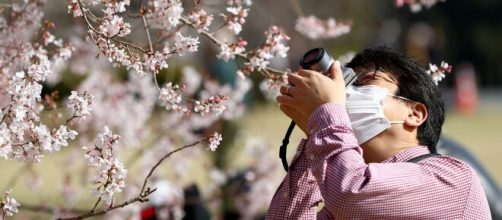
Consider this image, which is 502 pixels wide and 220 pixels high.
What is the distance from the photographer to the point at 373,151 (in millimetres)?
2707

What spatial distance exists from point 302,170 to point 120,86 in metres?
3.97

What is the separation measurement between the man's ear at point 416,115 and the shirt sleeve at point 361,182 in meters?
0.20

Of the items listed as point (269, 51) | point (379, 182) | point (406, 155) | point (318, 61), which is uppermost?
point (269, 51)

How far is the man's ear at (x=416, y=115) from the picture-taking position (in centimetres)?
273

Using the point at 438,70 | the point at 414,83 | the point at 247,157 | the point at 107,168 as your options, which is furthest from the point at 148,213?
the point at 247,157

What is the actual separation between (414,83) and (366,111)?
0.18m

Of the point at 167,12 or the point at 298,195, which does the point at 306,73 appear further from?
the point at 167,12

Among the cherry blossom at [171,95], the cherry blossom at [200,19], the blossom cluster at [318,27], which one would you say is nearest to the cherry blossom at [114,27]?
the cherry blossom at [171,95]

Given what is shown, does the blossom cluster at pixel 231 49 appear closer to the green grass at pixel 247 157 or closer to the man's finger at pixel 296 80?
the man's finger at pixel 296 80

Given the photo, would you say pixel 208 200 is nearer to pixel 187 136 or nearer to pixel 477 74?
pixel 187 136

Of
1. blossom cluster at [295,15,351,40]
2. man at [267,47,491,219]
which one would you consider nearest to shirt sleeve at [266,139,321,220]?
man at [267,47,491,219]

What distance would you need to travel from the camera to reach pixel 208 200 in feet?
18.4

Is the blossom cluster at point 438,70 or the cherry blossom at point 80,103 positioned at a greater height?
the blossom cluster at point 438,70

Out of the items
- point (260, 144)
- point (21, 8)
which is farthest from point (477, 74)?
point (21, 8)
